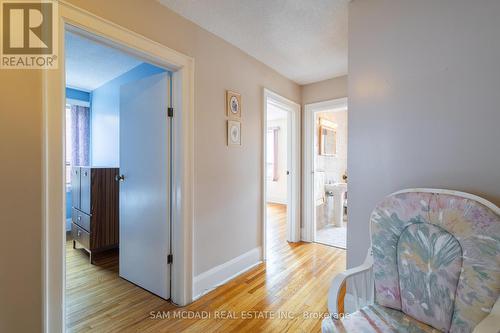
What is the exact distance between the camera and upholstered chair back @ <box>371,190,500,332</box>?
3.13 feet

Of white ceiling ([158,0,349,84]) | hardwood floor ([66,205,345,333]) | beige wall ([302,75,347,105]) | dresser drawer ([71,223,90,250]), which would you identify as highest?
white ceiling ([158,0,349,84])

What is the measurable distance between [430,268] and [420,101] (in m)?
1.01

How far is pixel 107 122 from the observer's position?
3.45 meters

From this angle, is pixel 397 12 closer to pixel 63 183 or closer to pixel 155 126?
pixel 155 126

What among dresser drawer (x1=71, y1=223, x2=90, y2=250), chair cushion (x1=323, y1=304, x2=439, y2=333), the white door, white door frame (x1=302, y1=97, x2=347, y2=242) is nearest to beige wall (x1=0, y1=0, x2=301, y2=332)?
the white door

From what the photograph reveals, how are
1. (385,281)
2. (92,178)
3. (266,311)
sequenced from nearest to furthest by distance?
(385,281), (266,311), (92,178)

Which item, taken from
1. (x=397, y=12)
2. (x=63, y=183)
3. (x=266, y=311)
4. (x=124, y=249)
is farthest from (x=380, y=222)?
(x=124, y=249)

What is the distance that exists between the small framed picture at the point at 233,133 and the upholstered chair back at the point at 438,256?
4.95 feet

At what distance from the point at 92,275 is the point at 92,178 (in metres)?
1.09

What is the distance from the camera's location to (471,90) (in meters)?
1.30

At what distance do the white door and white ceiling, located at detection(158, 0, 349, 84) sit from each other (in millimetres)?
630

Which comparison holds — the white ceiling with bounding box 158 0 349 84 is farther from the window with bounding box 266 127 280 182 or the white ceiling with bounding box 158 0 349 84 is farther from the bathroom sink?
the window with bounding box 266 127 280 182

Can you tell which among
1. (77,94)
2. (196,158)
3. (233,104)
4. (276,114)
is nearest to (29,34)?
(196,158)

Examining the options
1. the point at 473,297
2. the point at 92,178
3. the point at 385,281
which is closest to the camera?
the point at 473,297
